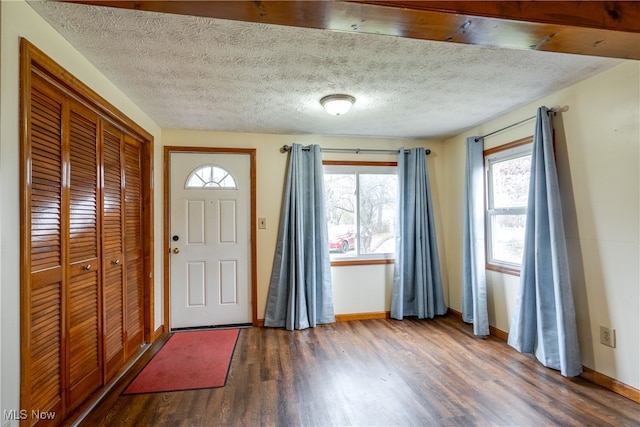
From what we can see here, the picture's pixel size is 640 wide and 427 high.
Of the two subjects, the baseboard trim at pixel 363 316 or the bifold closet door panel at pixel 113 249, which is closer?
the bifold closet door panel at pixel 113 249

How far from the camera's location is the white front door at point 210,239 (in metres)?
3.32

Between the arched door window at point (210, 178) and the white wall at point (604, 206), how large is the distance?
307 centimetres

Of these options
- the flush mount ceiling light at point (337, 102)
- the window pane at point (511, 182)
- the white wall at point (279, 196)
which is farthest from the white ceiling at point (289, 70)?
the window pane at point (511, 182)

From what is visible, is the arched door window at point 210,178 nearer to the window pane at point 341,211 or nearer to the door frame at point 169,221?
the door frame at point 169,221

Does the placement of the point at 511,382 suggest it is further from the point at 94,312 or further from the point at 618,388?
the point at 94,312

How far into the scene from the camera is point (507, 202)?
2965 millimetres

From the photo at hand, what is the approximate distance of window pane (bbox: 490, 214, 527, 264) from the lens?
2.84 metres

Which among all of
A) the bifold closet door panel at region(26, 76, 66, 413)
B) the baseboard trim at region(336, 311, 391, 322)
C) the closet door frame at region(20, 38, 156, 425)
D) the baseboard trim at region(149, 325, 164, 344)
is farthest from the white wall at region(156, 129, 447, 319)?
the bifold closet door panel at region(26, 76, 66, 413)

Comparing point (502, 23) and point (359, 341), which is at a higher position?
point (502, 23)

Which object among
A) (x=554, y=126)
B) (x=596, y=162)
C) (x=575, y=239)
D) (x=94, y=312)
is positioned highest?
(x=554, y=126)

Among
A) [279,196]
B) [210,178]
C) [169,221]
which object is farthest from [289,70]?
[169,221]

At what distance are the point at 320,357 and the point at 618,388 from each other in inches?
81.9

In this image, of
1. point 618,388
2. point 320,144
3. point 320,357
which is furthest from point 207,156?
point 618,388

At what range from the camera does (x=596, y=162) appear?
214 centimetres
